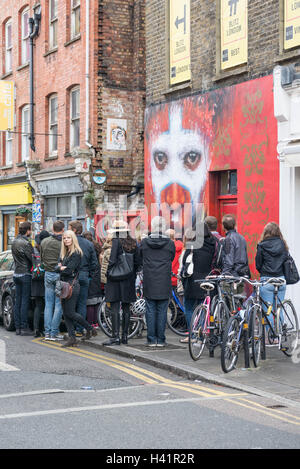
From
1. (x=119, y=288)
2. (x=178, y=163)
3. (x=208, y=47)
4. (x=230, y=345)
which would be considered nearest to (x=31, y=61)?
(x=178, y=163)

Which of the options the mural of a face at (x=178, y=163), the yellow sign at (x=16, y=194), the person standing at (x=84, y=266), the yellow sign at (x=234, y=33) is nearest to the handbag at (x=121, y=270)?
the person standing at (x=84, y=266)

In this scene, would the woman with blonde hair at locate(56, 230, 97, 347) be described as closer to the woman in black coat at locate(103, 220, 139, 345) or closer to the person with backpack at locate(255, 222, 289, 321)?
the woman in black coat at locate(103, 220, 139, 345)

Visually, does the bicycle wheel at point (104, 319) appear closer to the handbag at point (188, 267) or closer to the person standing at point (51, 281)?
the person standing at point (51, 281)

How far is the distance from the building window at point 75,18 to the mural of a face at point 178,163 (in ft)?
22.2

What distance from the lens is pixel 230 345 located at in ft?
29.9

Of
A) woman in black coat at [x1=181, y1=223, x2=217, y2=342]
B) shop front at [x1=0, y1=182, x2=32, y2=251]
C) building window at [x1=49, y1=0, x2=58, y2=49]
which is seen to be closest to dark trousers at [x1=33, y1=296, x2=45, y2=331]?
woman in black coat at [x1=181, y1=223, x2=217, y2=342]

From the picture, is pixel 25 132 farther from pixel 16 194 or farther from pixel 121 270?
pixel 121 270

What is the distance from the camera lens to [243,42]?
46.4 feet

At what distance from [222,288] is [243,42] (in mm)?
5964

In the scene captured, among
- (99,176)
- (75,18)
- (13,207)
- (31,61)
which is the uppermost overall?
(75,18)

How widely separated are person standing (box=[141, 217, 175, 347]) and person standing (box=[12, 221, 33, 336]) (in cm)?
280

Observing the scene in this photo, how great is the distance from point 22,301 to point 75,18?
1210 cm

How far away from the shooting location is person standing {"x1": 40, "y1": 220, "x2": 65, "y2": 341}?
12172mm
